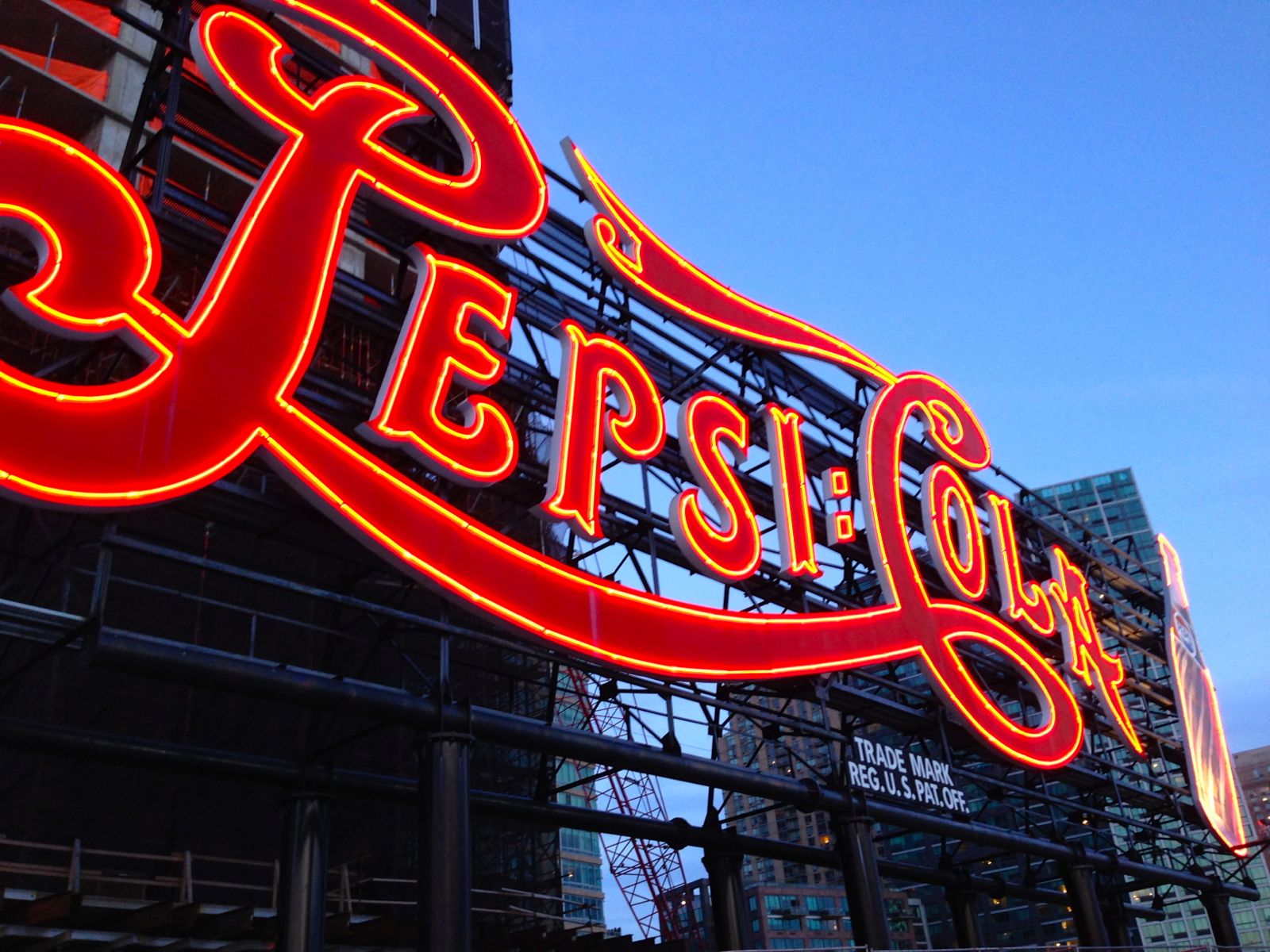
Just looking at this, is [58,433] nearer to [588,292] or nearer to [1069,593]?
[588,292]

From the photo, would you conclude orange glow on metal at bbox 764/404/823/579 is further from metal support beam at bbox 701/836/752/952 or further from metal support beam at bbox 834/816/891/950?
metal support beam at bbox 701/836/752/952

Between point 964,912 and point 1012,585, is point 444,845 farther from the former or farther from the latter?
point 964,912

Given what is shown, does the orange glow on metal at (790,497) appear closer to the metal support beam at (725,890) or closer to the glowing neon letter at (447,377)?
the metal support beam at (725,890)

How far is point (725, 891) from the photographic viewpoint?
18141mm

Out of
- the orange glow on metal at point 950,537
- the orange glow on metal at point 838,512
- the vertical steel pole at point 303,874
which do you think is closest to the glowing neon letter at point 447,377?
the vertical steel pole at point 303,874

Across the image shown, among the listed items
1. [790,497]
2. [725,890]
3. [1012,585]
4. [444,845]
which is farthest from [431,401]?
[1012,585]

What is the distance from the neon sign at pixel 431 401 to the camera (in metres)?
9.80

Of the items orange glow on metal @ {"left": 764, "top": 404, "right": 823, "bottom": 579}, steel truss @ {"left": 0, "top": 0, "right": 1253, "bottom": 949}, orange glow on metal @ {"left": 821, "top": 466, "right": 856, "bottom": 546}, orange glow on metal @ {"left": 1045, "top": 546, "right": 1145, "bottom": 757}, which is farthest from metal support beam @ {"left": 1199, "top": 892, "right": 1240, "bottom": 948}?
orange glow on metal @ {"left": 764, "top": 404, "right": 823, "bottom": 579}

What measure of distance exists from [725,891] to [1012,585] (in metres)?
8.80

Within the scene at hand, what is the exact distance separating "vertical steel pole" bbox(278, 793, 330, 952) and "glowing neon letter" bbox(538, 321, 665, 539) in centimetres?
427

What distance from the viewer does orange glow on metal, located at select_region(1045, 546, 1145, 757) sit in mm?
24750

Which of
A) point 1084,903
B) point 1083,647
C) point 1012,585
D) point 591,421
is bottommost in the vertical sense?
point 1084,903

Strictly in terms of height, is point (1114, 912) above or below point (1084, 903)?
above

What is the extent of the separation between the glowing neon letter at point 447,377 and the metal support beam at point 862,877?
8.07 metres
